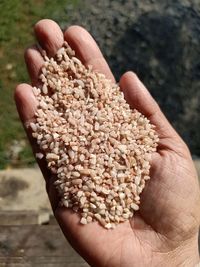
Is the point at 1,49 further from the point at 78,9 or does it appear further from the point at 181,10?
the point at 181,10

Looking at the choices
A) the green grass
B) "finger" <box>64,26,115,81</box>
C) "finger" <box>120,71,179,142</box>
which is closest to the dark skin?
"finger" <box>120,71,179,142</box>

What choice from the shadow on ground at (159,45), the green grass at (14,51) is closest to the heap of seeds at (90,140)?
the green grass at (14,51)

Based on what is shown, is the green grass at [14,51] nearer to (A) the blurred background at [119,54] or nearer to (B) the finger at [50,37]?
(A) the blurred background at [119,54]

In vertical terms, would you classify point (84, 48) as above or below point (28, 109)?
above

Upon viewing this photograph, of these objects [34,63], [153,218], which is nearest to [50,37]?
[34,63]

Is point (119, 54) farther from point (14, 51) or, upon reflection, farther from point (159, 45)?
point (14, 51)
